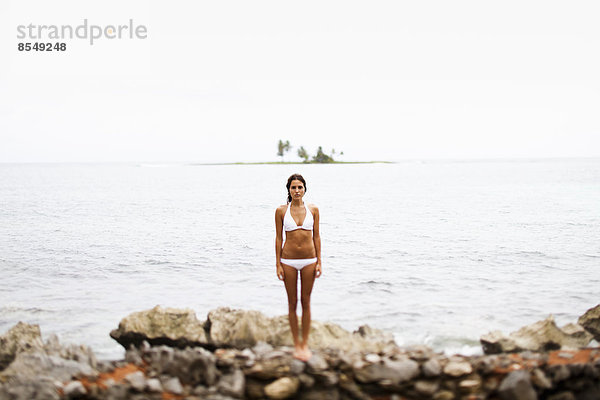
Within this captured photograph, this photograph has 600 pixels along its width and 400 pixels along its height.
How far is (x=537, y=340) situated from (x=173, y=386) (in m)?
7.21

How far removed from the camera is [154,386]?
6672 millimetres

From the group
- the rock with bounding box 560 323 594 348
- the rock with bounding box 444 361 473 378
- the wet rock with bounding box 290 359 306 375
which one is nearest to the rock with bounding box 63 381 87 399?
the wet rock with bounding box 290 359 306 375

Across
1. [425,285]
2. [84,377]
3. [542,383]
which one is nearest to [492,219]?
[425,285]

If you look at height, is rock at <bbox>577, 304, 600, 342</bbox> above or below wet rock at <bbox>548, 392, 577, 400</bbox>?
below

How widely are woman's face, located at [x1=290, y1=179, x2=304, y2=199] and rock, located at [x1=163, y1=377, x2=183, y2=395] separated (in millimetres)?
3245

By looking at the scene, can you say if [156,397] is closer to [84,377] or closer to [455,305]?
[84,377]

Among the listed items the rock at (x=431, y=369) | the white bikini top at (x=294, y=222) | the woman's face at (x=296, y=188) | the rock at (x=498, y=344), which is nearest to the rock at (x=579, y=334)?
A: the rock at (x=498, y=344)

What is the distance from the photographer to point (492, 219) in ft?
128

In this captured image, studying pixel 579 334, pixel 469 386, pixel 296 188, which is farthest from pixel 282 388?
pixel 579 334

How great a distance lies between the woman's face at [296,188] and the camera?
25.4ft

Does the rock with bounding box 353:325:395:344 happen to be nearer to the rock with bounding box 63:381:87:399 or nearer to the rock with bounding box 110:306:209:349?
the rock with bounding box 110:306:209:349

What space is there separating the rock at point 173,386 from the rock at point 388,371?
251 centimetres

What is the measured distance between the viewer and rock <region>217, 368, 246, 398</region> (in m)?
6.73

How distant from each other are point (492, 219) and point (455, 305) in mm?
26169
